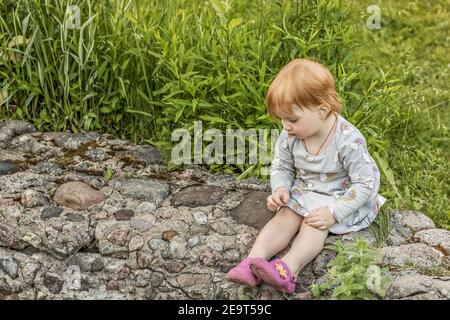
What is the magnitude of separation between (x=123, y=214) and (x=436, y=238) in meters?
1.52

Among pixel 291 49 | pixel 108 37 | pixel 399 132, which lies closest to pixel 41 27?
pixel 108 37

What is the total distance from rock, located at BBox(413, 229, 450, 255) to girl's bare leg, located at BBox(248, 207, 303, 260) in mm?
630

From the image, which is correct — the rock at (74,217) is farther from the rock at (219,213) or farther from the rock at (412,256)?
the rock at (412,256)

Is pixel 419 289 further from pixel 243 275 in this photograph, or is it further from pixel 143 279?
pixel 143 279

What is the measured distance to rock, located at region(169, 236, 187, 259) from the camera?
4027 millimetres

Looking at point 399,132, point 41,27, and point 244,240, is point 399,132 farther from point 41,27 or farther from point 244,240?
point 41,27

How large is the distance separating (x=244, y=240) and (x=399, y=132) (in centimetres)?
169

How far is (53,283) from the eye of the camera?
4.00 metres

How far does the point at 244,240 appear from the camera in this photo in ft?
13.4

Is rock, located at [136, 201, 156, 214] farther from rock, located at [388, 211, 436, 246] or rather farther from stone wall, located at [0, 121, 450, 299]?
rock, located at [388, 211, 436, 246]

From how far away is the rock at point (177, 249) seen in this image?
4027 mm

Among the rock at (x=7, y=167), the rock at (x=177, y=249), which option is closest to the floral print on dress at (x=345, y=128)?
the rock at (x=177, y=249)

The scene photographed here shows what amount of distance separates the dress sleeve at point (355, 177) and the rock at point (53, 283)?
128cm

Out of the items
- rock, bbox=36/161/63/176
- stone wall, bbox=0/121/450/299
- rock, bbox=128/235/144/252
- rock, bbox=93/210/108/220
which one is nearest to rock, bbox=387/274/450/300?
stone wall, bbox=0/121/450/299
